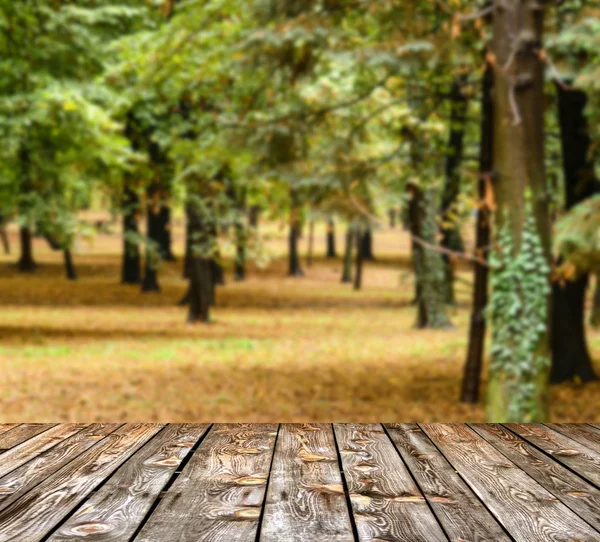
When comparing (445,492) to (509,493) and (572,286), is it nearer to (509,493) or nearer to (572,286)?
(509,493)

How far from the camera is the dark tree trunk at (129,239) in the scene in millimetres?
20375

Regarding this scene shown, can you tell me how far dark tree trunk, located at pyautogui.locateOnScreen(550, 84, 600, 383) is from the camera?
12.1 meters

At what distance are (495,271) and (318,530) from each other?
5.83 meters

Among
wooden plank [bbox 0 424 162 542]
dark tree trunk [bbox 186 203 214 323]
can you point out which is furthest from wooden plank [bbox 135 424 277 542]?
dark tree trunk [bbox 186 203 214 323]

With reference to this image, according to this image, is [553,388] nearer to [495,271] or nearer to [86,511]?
[495,271]

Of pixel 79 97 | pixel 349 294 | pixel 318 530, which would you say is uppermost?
pixel 79 97

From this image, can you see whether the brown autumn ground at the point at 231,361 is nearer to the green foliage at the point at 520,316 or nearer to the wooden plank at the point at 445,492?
the green foliage at the point at 520,316

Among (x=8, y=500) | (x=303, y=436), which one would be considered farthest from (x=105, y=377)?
(x=8, y=500)

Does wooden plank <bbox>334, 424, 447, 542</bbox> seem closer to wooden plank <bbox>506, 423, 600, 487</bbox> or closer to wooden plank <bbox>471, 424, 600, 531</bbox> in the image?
wooden plank <bbox>471, 424, 600, 531</bbox>

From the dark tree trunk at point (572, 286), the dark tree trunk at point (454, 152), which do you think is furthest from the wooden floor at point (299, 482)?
the dark tree trunk at point (572, 286)

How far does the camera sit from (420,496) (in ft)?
9.46

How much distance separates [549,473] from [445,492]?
591mm

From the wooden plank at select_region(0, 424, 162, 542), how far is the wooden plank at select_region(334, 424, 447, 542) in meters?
0.90

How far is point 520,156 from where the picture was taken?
7734mm
